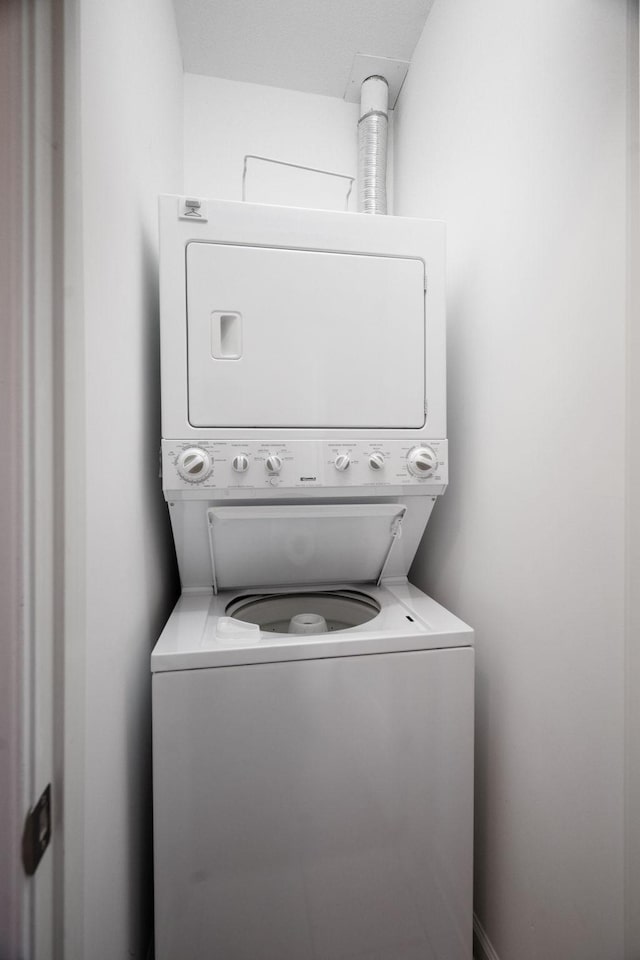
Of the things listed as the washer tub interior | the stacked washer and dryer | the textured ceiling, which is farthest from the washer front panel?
the textured ceiling

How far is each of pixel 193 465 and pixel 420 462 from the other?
67 cm

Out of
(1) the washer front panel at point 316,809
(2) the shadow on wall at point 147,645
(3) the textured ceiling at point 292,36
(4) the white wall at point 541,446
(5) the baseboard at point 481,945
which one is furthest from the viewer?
(3) the textured ceiling at point 292,36

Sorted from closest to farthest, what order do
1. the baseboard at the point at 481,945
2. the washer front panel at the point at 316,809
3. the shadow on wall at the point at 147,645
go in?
the washer front panel at the point at 316,809
the shadow on wall at the point at 147,645
the baseboard at the point at 481,945

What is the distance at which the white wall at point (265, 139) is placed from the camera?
6.35 ft

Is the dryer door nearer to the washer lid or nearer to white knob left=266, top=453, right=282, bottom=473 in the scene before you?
white knob left=266, top=453, right=282, bottom=473

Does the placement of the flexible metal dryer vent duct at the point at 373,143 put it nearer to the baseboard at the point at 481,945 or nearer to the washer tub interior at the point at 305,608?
the washer tub interior at the point at 305,608

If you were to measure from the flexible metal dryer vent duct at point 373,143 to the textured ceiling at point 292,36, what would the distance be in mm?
121

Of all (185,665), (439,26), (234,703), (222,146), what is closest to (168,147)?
(222,146)

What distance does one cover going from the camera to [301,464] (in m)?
1.22

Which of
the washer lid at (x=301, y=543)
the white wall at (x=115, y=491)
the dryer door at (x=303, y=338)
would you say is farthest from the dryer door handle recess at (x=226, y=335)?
the washer lid at (x=301, y=543)

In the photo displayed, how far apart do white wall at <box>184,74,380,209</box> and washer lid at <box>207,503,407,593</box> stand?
165 cm

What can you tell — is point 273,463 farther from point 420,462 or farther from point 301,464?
point 420,462

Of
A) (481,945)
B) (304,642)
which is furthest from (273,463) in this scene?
(481,945)

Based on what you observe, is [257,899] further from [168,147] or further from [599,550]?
[168,147]
